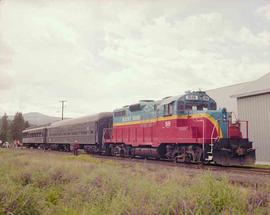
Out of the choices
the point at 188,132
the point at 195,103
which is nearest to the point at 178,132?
the point at 188,132

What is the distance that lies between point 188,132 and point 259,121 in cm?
795

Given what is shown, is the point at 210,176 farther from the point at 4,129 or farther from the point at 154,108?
the point at 4,129

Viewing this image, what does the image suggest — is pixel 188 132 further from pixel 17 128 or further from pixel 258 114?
pixel 17 128

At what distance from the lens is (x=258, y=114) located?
82.2 ft

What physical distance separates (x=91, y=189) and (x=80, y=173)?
129 inches

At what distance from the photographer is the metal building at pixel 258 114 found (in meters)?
24.3

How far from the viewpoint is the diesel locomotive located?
18.2 meters

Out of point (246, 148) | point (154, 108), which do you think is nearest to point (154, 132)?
point (154, 108)

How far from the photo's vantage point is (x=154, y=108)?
75.6 feet

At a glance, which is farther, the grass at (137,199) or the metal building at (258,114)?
the metal building at (258,114)

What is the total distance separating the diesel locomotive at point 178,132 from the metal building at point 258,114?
87.3 inches

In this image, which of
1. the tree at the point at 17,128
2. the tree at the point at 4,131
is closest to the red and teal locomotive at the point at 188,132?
the tree at the point at 17,128

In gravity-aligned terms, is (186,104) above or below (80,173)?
above

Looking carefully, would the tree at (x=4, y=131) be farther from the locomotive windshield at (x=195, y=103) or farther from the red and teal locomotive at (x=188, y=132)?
the locomotive windshield at (x=195, y=103)
